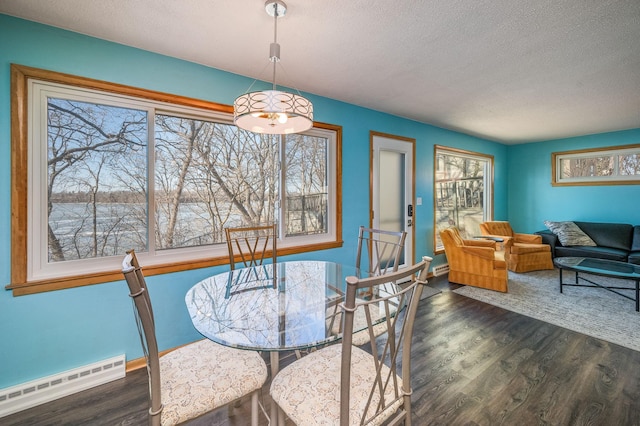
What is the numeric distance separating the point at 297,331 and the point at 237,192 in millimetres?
1658

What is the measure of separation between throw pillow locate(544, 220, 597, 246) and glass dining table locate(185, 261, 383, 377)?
4.53 m

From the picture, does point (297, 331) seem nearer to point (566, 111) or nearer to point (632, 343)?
point (632, 343)

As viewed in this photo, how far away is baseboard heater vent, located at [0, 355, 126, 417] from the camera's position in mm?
1611

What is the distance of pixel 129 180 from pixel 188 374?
1.55 metres

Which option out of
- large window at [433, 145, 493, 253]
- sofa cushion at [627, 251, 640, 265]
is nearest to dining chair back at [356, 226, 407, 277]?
large window at [433, 145, 493, 253]

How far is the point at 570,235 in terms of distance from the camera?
4496mm

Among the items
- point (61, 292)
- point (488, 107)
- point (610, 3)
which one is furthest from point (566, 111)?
point (61, 292)

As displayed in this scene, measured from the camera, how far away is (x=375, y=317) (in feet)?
4.85

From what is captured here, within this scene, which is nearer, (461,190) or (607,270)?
(607,270)

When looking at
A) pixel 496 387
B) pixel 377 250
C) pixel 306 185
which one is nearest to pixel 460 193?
pixel 306 185

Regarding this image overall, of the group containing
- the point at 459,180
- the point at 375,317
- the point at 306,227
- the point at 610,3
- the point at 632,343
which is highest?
the point at 610,3

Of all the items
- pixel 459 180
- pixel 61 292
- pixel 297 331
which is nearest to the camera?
pixel 297 331

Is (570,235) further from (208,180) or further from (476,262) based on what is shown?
(208,180)

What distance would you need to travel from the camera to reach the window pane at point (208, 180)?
7.26 feet
